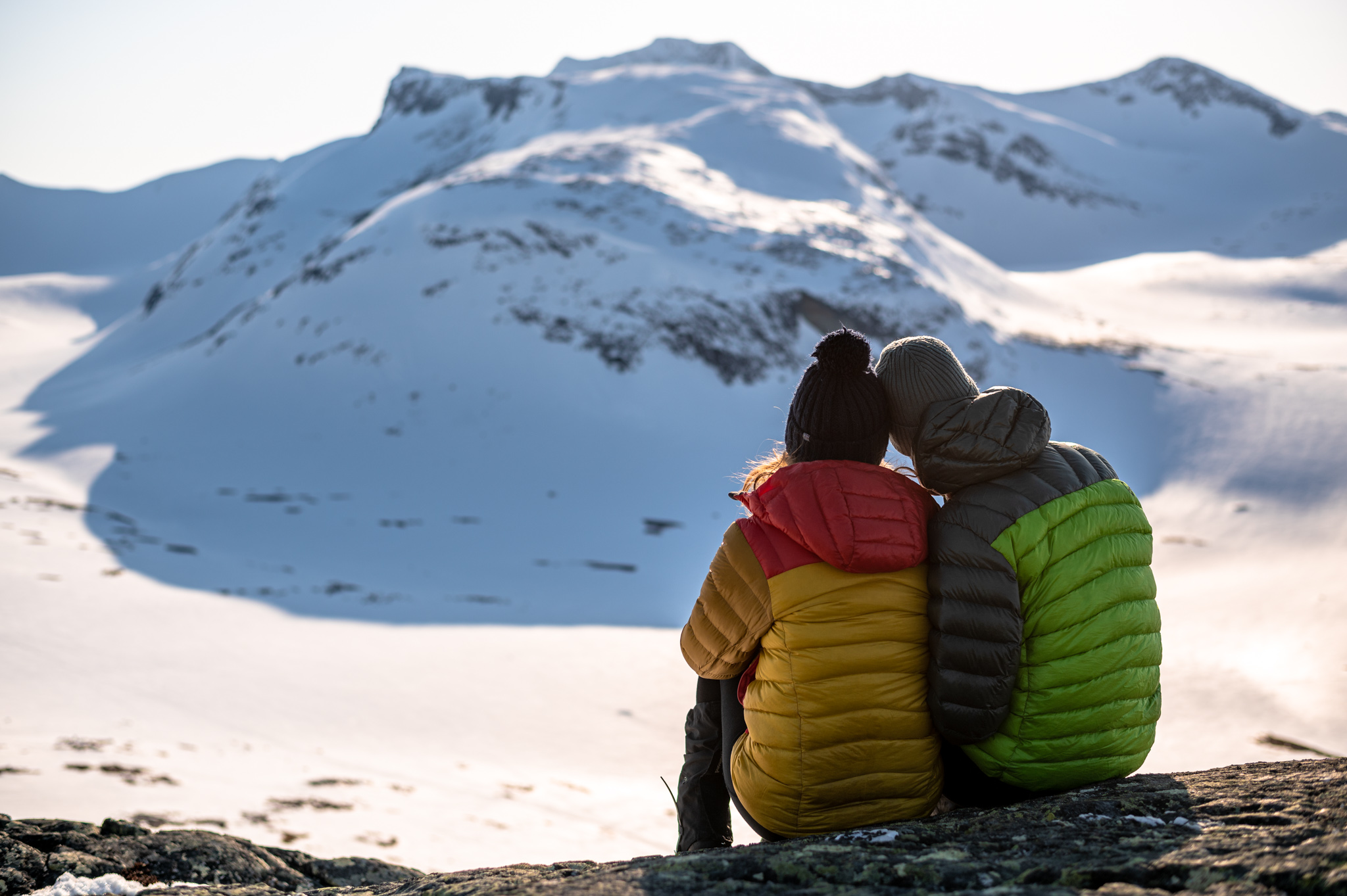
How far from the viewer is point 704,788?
9.73 feet

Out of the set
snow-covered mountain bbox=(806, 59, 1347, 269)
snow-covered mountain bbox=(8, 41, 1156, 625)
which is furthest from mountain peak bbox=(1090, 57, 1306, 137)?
snow-covered mountain bbox=(8, 41, 1156, 625)

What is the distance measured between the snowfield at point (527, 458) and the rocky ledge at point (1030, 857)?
2.22 m

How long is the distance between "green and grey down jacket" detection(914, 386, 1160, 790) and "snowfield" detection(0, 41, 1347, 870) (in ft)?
12.1

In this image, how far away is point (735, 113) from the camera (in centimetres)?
3534

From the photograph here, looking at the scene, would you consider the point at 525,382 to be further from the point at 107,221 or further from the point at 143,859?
the point at 107,221

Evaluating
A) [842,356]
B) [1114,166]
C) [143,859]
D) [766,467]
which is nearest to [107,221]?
[1114,166]

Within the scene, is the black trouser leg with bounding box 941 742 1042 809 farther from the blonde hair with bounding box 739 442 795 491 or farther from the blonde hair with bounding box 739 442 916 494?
the blonde hair with bounding box 739 442 795 491

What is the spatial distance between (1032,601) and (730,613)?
891mm

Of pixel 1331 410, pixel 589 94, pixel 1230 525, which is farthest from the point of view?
pixel 589 94

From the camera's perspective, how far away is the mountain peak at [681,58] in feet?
212

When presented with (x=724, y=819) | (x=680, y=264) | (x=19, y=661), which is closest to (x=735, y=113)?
(x=680, y=264)

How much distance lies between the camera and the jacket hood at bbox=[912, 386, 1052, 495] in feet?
8.13

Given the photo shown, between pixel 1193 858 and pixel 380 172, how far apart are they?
167 ft

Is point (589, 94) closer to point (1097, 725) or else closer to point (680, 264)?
point (680, 264)
